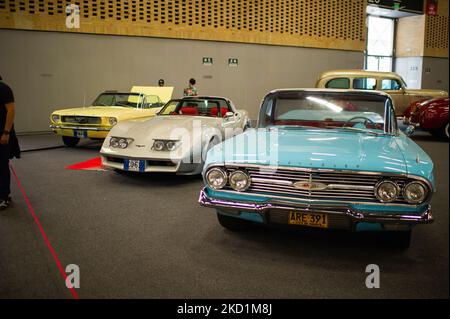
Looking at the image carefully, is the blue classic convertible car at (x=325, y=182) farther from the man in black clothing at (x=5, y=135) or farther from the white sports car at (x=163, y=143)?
the man in black clothing at (x=5, y=135)

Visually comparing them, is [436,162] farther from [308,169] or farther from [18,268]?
[18,268]

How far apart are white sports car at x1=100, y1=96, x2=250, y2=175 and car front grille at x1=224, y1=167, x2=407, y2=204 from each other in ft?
8.29

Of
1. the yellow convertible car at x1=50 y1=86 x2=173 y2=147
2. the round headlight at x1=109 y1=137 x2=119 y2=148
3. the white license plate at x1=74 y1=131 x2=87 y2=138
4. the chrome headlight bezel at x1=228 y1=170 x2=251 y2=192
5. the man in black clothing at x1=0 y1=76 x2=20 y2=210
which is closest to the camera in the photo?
the chrome headlight bezel at x1=228 y1=170 x2=251 y2=192

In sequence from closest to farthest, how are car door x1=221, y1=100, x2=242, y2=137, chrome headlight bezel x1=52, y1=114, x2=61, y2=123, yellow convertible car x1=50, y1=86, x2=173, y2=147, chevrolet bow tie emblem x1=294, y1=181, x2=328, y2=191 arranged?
chevrolet bow tie emblem x1=294, y1=181, x2=328, y2=191
car door x1=221, y1=100, x2=242, y2=137
yellow convertible car x1=50, y1=86, x2=173, y2=147
chrome headlight bezel x1=52, y1=114, x2=61, y2=123

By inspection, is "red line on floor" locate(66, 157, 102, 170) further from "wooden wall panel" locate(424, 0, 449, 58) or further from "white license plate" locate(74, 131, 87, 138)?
"wooden wall panel" locate(424, 0, 449, 58)

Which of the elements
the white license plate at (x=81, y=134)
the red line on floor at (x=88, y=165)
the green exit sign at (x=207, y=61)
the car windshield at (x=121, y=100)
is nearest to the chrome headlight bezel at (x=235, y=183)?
the red line on floor at (x=88, y=165)

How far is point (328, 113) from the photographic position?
181 inches

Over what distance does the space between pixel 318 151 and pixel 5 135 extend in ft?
11.2

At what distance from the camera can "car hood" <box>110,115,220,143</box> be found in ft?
18.9

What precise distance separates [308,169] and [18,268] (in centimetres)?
234

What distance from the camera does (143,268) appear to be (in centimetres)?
308

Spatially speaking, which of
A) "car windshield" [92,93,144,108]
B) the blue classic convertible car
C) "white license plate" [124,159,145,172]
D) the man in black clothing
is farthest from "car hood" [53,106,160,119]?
the blue classic convertible car

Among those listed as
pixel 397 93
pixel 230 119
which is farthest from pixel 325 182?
pixel 397 93
